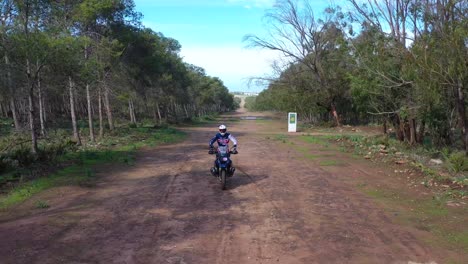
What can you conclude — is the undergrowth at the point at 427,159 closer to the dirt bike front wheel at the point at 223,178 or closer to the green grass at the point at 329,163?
the green grass at the point at 329,163

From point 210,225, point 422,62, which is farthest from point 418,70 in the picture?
point 210,225

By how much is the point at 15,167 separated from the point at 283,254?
9788mm

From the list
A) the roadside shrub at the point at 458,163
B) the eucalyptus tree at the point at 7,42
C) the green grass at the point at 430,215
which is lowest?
the green grass at the point at 430,215

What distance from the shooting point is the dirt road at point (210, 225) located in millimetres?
5887

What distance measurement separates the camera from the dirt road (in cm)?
589

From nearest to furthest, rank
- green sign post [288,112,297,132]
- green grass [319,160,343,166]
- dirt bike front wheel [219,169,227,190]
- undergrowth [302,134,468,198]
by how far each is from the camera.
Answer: dirt bike front wheel [219,169,227,190] → undergrowth [302,134,468,198] → green grass [319,160,343,166] → green sign post [288,112,297,132]

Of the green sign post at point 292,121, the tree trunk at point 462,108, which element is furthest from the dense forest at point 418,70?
the green sign post at point 292,121

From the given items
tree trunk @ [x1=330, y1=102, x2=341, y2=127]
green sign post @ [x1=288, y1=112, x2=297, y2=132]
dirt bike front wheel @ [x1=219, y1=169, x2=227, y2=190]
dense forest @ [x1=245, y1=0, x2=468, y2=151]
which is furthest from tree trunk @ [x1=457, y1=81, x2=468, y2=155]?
tree trunk @ [x1=330, y1=102, x2=341, y2=127]

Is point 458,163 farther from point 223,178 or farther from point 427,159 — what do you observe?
point 223,178

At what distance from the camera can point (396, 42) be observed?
17688 mm

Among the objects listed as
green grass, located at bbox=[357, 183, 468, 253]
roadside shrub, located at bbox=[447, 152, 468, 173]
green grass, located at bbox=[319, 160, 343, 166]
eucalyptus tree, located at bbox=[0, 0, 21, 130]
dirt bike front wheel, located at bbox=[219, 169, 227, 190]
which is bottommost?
green grass, located at bbox=[319, 160, 343, 166]

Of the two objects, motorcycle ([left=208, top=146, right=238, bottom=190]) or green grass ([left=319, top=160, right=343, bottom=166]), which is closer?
motorcycle ([left=208, top=146, right=238, bottom=190])

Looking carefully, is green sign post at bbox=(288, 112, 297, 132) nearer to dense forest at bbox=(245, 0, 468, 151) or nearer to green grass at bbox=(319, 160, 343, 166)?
dense forest at bbox=(245, 0, 468, 151)

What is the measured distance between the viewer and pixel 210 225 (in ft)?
23.9
